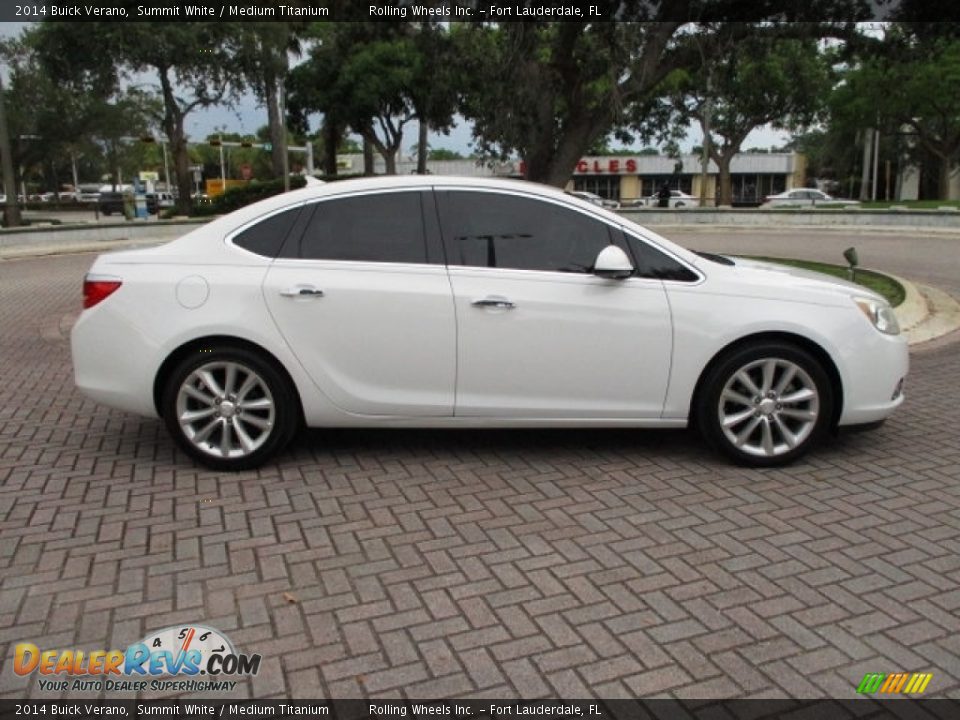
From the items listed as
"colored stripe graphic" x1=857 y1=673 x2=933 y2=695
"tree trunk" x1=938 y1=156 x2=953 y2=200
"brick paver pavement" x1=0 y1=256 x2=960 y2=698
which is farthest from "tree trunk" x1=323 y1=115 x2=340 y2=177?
"colored stripe graphic" x1=857 y1=673 x2=933 y2=695

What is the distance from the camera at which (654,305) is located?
185 inches

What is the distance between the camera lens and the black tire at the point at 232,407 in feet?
15.4

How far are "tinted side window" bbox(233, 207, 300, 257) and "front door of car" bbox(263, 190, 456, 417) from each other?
70 millimetres

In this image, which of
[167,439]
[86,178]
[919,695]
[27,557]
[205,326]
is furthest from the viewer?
[86,178]

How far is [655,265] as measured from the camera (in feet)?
15.8

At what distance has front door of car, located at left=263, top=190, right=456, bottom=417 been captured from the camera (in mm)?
4660

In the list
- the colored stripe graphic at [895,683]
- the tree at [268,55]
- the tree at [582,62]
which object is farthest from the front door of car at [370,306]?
the tree at [268,55]

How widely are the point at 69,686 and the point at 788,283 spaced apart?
4078mm

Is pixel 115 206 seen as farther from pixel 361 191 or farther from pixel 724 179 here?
pixel 361 191

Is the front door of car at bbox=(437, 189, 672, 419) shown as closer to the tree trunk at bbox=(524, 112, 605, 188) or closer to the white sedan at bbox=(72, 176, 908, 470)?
the white sedan at bbox=(72, 176, 908, 470)

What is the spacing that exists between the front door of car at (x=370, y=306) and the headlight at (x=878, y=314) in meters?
2.39

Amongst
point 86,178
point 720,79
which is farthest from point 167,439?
point 86,178

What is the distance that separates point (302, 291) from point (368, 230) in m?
0.53

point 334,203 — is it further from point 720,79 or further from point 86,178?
point 86,178
